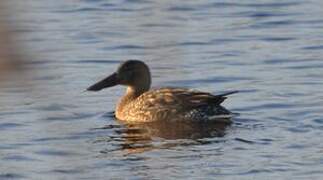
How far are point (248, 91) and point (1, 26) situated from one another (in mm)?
9925

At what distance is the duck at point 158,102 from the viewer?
10.5 meters

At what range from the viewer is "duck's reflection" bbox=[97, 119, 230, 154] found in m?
9.31

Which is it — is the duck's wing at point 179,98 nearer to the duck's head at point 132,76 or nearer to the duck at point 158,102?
the duck at point 158,102

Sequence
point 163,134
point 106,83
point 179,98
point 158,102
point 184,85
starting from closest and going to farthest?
point 163,134 < point 179,98 < point 158,102 < point 106,83 < point 184,85

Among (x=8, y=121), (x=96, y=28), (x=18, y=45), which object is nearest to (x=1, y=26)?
(x=18, y=45)

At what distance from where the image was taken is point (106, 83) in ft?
37.0

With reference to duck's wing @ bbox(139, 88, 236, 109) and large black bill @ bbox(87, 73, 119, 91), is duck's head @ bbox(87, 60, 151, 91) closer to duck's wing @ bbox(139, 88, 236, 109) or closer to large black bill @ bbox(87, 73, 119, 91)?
large black bill @ bbox(87, 73, 119, 91)

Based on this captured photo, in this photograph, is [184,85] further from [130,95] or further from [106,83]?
[106,83]

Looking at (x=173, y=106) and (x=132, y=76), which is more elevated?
(x=132, y=76)

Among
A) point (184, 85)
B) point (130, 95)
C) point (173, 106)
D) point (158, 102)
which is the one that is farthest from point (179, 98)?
point (184, 85)

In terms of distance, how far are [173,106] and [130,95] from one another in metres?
0.81

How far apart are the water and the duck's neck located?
158mm

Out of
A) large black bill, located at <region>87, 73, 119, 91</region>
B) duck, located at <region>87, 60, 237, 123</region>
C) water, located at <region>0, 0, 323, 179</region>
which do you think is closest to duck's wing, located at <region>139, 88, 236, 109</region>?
duck, located at <region>87, 60, 237, 123</region>

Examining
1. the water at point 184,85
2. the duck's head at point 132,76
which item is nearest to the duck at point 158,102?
the duck's head at point 132,76
